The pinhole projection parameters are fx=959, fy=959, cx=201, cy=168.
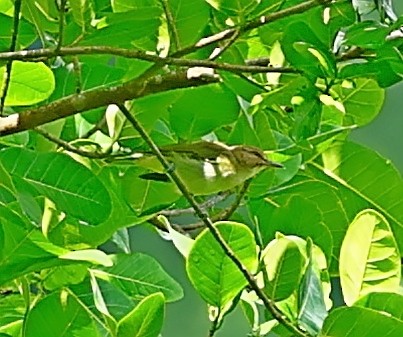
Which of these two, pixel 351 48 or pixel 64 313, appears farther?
pixel 351 48

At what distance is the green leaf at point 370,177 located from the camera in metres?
0.82

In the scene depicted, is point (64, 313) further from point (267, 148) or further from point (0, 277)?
point (267, 148)

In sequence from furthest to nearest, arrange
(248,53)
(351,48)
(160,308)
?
(248,53) < (351,48) < (160,308)

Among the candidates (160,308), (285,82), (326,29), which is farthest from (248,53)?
(160,308)

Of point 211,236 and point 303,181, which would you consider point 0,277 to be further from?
point 303,181

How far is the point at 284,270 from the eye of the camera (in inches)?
25.6

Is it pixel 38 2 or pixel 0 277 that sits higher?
pixel 38 2

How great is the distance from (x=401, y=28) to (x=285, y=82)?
18 cm

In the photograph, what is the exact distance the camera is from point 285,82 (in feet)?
2.67

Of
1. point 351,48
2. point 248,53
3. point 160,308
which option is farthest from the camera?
point 248,53

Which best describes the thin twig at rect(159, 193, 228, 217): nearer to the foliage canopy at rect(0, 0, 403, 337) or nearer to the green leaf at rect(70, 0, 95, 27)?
the foliage canopy at rect(0, 0, 403, 337)

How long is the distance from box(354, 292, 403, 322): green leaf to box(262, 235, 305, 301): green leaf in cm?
5

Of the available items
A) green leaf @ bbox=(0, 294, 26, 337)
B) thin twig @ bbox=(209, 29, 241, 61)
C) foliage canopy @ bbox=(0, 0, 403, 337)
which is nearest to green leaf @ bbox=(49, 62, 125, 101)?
foliage canopy @ bbox=(0, 0, 403, 337)

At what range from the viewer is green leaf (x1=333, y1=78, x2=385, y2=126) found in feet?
2.81
